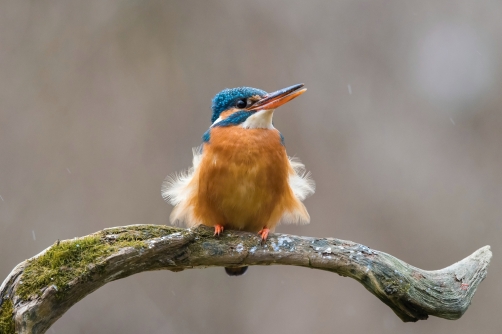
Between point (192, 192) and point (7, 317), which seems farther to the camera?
point (192, 192)

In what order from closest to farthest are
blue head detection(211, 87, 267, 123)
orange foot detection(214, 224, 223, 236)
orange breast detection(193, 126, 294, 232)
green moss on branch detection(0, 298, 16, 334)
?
green moss on branch detection(0, 298, 16, 334)
orange foot detection(214, 224, 223, 236)
orange breast detection(193, 126, 294, 232)
blue head detection(211, 87, 267, 123)

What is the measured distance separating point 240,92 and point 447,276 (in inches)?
57.3

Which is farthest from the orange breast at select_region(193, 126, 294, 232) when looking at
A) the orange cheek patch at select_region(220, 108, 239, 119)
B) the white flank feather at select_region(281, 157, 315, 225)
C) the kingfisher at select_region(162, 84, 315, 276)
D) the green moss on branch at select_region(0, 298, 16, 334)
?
the green moss on branch at select_region(0, 298, 16, 334)

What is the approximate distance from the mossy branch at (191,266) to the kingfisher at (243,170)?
5.5 inches

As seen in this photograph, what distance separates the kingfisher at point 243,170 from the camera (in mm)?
2758

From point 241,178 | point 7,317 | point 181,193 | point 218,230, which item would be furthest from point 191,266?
point 7,317

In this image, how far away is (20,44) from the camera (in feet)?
17.7

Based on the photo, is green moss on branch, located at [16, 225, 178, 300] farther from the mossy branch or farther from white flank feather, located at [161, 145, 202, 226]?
white flank feather, located at [161, 145, 202, 226]

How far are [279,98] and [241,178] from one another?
19.2 inches

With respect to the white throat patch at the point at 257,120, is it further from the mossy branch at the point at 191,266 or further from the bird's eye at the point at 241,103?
the mossy branch at the point at 191,266

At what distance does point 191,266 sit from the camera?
2.49 meters

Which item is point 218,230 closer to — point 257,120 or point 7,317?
point 257,120

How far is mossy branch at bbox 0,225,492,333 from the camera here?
2.00 meters

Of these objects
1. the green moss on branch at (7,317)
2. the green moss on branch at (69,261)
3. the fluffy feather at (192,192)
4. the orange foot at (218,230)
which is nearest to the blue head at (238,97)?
the fluffy feather at (192,192)
